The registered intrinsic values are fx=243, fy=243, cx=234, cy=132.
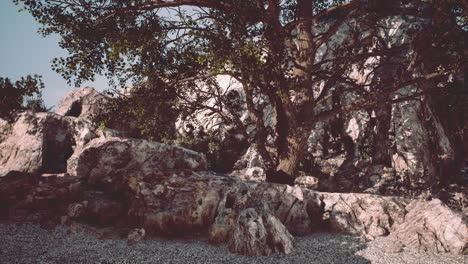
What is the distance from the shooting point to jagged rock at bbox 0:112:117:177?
10.6 metres

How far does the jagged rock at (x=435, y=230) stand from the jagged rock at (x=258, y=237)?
3219 mm

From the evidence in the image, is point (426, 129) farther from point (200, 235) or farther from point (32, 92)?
point (32, 92)

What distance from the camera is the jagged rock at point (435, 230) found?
5758mm

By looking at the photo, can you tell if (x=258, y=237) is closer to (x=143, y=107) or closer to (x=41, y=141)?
(x=143, y=107)

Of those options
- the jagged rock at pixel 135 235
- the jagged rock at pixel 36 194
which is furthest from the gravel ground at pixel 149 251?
the jagged rock at pixel 36 194

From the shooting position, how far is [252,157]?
804 inches

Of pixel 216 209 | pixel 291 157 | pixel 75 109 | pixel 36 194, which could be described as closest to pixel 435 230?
pixel 291 157

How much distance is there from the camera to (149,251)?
557 cm

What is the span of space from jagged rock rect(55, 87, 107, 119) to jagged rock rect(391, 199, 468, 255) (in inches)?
845

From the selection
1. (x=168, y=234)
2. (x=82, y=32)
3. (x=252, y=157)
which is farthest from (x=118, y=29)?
(x=252, y=157)

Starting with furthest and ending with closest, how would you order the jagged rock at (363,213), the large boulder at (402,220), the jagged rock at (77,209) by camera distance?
the jagged rock at (363,213), the jagged rock at (77,209), the large boulder at (402,220)

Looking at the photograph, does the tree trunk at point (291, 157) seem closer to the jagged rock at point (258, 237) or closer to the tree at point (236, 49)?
the tree at point (236, 49)

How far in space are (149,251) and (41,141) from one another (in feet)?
30.1

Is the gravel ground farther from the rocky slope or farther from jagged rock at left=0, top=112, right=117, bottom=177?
jagged rock at left=0, top=112, right=117, bottom=177
